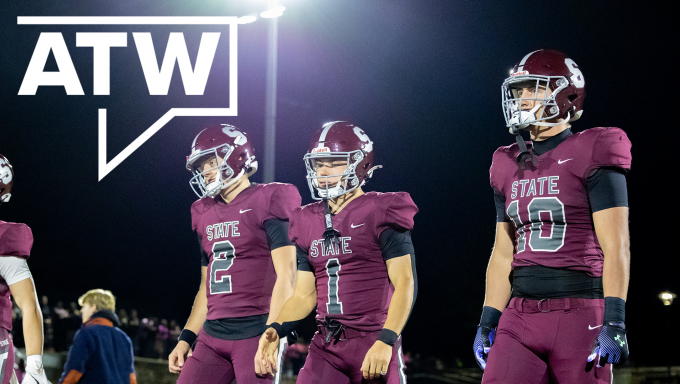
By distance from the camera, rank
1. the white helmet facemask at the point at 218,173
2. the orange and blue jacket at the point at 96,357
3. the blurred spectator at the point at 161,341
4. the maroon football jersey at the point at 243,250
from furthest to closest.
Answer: the blurred spectator at the point at 161,341, the orange and blue jacket at the point at 96,357, the white helmet facemask at the point at 218,173, the maroon football jersey at the point at 243,250

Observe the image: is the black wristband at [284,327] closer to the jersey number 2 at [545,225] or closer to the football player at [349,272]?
the football player at [349,272]

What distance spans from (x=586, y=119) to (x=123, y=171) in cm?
805

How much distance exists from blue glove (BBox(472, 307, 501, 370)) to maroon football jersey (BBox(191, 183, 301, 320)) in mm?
1109

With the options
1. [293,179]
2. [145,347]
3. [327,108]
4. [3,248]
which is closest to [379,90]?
[327,108]

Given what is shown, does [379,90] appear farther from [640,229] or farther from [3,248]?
[3,248]

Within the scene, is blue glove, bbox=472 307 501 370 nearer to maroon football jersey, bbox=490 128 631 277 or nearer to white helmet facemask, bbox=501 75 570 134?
maroon football jersey, bbox=490 128 631 277

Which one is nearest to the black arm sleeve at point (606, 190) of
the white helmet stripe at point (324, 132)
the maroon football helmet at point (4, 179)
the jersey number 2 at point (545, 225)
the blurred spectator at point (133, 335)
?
the jersey number 2 at point (545, 225)

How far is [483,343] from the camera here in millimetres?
2961

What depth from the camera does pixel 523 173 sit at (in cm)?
287

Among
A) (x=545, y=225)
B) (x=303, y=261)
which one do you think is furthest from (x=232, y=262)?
(x=545, y=225)

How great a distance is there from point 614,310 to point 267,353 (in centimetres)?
147

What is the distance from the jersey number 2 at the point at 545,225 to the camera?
8.87 ft

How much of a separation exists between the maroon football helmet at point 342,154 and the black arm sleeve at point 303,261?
0.89 ft

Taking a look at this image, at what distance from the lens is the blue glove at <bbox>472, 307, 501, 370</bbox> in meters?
2.95
